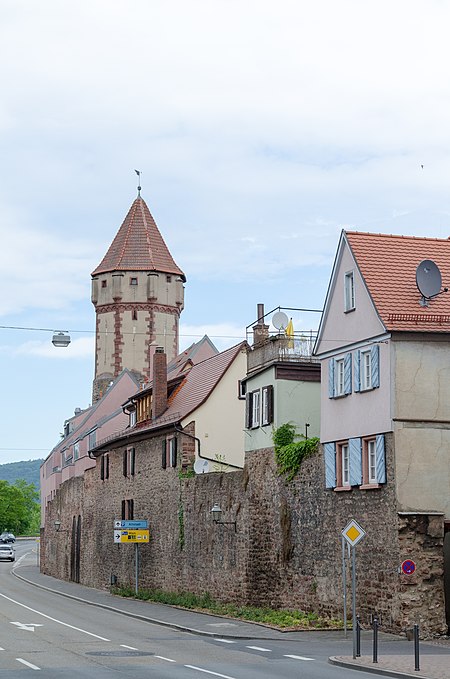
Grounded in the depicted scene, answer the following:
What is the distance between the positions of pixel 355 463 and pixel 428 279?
18.2ft

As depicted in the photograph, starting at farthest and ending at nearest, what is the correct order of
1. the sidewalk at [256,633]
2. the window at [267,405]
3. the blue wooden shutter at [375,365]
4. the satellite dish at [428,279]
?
1. the window at [267,405]
2. the satellite dish at [428,279]
3. the blue wooden shutter at [375,365]
4. the sidewalk at [256,633]

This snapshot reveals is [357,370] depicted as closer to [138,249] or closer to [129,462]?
[129,462]

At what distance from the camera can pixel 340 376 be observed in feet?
112

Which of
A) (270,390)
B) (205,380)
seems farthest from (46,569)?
(270,390)

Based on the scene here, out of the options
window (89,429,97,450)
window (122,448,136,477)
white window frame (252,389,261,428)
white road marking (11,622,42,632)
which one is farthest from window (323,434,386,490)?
window (89,429,97,450)

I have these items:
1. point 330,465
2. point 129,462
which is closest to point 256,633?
point 330,465

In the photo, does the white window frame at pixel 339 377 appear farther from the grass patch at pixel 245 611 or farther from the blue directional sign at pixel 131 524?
the blue directional sign at pixel 131 524

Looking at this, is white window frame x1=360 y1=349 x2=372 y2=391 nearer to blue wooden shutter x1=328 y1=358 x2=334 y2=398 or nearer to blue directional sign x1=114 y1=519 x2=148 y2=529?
blue wooden shutter x1=328 y1=358 x2=334 y2=398

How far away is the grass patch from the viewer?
→ 32.7 metres

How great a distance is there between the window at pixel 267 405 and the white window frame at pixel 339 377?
509 cm

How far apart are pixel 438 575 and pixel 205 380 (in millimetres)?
22870

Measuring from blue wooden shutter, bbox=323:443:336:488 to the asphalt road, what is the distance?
4.87m

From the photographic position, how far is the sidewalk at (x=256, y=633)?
22.6 metres

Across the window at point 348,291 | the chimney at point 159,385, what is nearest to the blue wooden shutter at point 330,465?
the window at point 348,291
